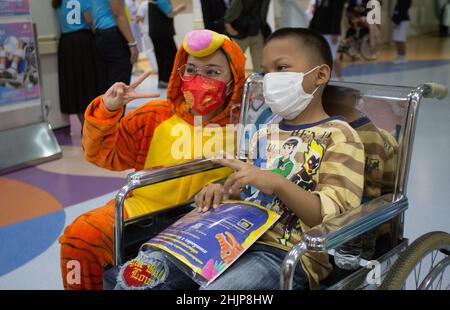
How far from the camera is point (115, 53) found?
3.72m

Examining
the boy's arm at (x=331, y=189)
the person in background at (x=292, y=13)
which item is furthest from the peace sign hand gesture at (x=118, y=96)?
the person in background at (x=292, y=13)

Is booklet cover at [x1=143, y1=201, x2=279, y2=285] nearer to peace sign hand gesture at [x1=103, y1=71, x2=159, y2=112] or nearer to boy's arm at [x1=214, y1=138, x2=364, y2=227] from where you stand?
boy's arm at [x1=214, y1=138, x2=364, y2=227]

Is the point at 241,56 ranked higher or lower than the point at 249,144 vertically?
higher

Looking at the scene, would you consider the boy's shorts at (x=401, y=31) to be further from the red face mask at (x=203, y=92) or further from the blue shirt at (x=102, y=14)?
the red face mask at (x=203, y=92)

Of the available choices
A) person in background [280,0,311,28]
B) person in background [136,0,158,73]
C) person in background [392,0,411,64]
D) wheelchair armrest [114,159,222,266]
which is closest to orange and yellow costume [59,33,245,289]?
wheelchair armrest [114,159,222,266]

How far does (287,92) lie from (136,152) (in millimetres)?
556

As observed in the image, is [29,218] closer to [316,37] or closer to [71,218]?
[71,218]

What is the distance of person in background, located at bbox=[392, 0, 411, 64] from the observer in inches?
299

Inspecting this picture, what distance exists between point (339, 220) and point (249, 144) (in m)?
0.55

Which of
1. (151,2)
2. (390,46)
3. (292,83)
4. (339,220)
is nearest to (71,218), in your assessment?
(292,83)

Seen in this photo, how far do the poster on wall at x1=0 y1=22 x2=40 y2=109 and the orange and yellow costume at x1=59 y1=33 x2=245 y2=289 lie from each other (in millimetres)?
2125

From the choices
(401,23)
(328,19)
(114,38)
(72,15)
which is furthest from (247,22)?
(401,23)

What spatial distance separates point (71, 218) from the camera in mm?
2656

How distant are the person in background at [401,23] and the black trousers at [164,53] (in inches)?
138
